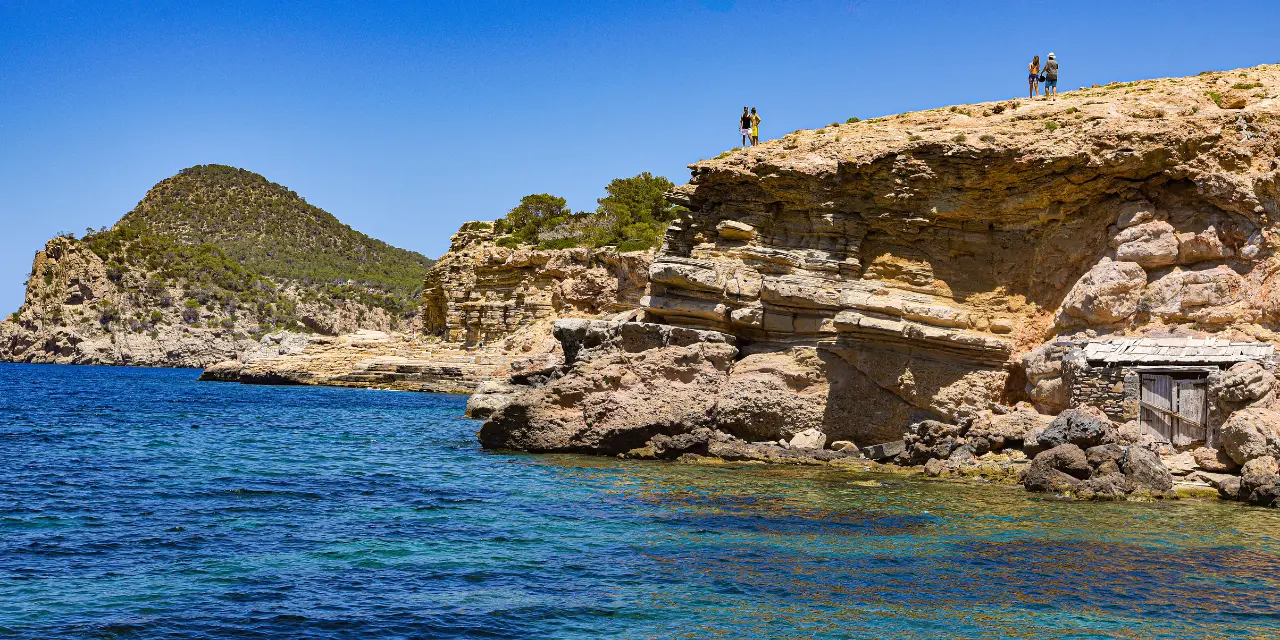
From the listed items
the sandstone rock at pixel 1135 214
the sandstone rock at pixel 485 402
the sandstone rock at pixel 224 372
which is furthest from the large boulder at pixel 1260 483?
the sandstone rock at pixel 224 372

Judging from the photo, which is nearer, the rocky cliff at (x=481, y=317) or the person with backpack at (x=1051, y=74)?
the person with backpack at (x=1051, y=74)

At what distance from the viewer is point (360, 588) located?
12.3 meters

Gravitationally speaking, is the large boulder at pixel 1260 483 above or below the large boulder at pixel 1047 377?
below

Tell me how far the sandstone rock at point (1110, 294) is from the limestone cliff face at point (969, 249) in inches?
1.6

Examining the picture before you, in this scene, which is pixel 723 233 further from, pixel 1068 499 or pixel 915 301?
pixel 1068 499

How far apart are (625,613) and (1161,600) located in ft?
20.3

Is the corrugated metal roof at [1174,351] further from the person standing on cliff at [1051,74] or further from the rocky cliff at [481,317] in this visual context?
the rocky cliff at [481,317]

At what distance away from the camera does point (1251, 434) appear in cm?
1858

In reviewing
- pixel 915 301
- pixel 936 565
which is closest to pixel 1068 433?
pixel 915 301

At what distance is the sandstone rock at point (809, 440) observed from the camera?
2398cm

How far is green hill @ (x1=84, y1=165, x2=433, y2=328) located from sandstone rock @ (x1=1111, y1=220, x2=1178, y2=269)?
328 feet

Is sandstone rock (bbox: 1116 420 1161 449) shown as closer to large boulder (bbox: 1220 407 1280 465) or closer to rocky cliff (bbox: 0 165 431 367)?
large boulder (bbox: 1220 407 1280 465)

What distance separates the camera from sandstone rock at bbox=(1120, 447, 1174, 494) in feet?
60.5

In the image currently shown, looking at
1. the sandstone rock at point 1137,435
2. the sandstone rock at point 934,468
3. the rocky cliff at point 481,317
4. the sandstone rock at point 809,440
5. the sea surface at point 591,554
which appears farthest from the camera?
the rocky cliff at point 481,317
